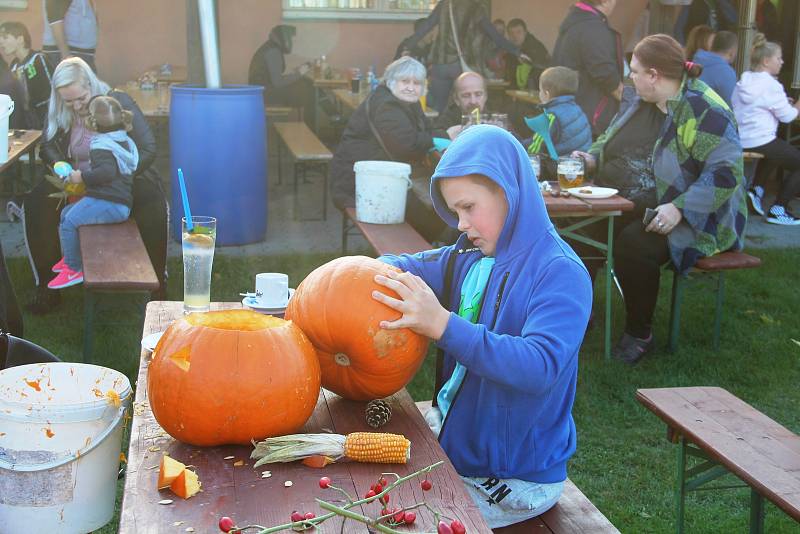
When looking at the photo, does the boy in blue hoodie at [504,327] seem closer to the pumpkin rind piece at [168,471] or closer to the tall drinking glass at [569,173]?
the pumpkin rind piece at [168,471]

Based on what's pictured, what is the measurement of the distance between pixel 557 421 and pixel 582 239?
3229 millimetres

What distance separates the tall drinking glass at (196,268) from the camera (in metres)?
2.90

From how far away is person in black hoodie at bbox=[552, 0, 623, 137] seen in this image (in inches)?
304

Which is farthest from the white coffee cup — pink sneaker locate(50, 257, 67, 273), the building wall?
the building wall

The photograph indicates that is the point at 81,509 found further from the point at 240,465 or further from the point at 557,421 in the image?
the point at 557,421

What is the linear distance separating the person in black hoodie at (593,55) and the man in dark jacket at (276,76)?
17.8ft

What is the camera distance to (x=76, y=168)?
6145 mm

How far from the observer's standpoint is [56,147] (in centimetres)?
622

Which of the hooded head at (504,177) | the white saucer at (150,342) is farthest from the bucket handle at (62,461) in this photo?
the hooded head at (504,177)

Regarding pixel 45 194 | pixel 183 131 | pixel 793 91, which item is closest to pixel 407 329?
pixel 45 194

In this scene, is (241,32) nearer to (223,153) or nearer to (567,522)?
(223,153)

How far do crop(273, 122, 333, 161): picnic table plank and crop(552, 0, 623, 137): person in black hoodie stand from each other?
6.96 feet

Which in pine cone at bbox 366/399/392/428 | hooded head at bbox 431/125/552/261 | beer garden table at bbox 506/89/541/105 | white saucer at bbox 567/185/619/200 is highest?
hooded head at bbox 431/125/552/261

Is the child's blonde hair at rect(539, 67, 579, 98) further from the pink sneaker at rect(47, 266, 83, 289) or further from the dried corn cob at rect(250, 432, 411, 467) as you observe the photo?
the dried corn cob at rect(250, 432, 411, 467)
